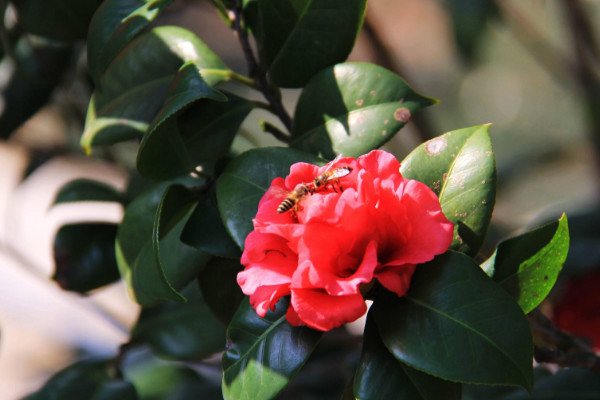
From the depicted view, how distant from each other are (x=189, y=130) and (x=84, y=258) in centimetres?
34

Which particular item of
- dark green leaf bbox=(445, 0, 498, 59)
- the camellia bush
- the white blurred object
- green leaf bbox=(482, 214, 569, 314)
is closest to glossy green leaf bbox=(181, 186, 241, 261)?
the camellia bush

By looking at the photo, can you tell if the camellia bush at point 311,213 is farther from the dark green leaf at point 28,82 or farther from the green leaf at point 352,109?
the dark green leaf at point 28,82

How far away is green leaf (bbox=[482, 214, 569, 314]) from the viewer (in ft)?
1.56

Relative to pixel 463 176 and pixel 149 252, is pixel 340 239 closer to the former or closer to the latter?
pixel 463 176

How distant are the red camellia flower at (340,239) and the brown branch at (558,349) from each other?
21 cm

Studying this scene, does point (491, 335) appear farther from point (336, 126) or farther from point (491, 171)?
point (336, 126)

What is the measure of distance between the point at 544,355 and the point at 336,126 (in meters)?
0.30

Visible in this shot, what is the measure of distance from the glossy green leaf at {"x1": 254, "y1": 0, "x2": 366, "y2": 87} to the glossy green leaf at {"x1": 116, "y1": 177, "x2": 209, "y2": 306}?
0.15m

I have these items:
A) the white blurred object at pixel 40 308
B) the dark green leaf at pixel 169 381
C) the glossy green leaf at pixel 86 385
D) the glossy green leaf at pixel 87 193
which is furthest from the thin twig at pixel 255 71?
the white blurred object at pixel 40 308

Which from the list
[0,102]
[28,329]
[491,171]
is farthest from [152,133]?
[28,329]

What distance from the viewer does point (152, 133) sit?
20.4 inches

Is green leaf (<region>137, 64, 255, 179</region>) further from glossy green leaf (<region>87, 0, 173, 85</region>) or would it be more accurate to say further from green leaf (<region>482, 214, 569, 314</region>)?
green leaf (<region>482, 214, 569, 314</region>)

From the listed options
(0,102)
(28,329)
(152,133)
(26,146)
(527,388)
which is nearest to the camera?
(527,388)

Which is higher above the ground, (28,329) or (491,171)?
(491,171)
